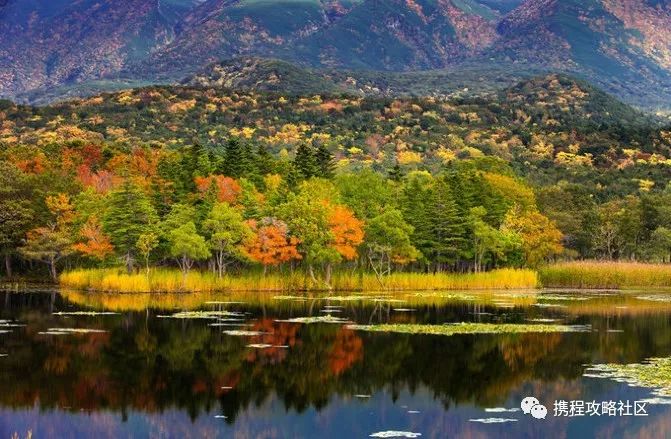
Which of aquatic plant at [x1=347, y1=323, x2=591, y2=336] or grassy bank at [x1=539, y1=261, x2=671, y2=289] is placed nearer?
aquatic plant at [x1=347, y1=323, x2=591, y2=336]

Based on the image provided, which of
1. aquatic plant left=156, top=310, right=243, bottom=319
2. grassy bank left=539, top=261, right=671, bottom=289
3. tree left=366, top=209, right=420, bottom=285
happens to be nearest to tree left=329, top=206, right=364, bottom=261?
tree left=366, top=209, right=420, bottom=285

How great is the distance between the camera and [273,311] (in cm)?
6531

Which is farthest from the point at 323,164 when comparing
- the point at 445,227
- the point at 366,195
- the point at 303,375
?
the point at 303,375

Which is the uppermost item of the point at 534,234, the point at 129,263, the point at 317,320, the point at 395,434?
the point at 534,234

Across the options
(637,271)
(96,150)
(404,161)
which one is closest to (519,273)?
(637,271)

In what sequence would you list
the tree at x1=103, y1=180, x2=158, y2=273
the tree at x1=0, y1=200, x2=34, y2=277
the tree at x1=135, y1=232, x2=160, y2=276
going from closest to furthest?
the tree at x1=135, y1=232, x2=160, y2=276
the tree at x1=103, y1=180, x2=158, y2=273
the tree at x1=0, y1=200, x2=34, y2=277

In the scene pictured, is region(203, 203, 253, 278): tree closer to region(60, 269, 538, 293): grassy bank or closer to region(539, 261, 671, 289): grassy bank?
region(60, 269, 538, 293): grassy bank

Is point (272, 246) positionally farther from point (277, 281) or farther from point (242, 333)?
point (242, 333)

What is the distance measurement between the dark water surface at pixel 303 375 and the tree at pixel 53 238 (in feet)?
81.0

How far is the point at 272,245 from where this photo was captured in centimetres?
8688

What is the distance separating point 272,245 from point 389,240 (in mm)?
10704

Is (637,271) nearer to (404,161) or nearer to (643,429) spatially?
(643,429)

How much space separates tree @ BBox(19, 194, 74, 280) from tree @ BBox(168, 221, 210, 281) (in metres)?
10.7

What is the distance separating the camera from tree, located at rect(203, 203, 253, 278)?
85.6 meters
